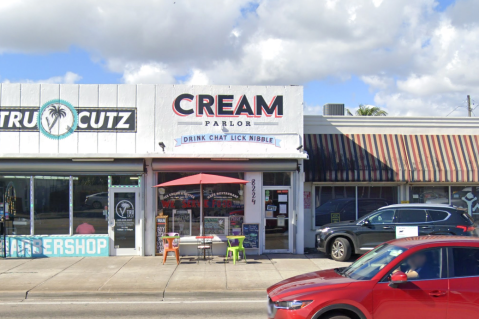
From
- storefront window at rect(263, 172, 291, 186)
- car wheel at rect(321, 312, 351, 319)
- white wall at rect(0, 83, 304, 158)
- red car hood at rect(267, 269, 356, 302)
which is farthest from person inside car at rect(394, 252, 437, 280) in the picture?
storefront window at rect(263, 172, 291, 186)

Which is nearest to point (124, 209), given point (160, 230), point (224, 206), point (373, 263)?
point (160, 230)

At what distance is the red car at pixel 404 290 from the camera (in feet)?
18.3

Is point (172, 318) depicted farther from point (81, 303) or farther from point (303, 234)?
point (303, 234)

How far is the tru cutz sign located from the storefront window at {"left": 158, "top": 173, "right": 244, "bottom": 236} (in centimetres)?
227

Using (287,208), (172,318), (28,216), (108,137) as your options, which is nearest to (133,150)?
(108,137)

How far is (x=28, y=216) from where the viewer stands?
47.4 feet

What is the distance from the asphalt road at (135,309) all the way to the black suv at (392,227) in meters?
4.88

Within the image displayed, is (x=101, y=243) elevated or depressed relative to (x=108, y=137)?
depressed

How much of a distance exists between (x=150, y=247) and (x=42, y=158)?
4375mm

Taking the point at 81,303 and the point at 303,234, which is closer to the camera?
the point at 81,303

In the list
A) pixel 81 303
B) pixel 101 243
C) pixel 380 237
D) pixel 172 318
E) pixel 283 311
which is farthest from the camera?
pixel 101 243

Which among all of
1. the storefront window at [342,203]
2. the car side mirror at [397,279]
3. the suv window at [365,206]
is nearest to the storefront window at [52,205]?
the storefront window at [342,203]

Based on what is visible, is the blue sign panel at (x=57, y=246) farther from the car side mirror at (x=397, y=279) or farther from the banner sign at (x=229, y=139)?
the car side mirror at (x=397, y=279)

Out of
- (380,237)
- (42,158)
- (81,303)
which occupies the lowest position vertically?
(81,303)
